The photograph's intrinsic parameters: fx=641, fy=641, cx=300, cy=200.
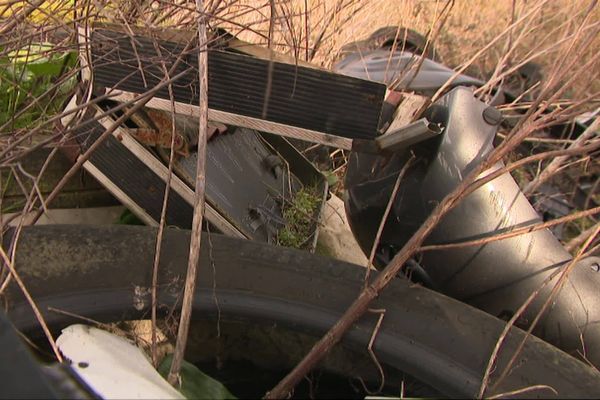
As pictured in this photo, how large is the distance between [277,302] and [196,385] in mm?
260

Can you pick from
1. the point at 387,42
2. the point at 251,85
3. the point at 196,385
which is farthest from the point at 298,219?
the point at 387,42

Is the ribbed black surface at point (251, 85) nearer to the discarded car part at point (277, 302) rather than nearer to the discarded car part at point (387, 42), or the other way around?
the discarded car part at point (277, 302)

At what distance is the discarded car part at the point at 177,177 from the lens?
1.76 m

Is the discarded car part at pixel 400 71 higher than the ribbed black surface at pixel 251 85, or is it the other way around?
the discarded car part at pixel 400 71

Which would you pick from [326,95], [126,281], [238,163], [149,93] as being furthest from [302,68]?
[126,281]

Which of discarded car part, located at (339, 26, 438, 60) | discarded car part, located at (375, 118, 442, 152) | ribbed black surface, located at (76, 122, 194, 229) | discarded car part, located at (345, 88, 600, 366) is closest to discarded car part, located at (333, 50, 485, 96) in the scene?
A: discarded car part, located at (339, 26, 438, 60)

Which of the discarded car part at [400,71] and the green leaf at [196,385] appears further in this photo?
the discarded car part at [400,71]

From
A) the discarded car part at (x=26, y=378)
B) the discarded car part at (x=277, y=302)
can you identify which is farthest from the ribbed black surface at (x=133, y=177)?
the discarded car part at (x=26, y=378)

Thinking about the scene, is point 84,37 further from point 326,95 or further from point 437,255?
point 437,255

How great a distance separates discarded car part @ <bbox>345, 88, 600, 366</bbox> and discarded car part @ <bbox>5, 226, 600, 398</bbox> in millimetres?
367

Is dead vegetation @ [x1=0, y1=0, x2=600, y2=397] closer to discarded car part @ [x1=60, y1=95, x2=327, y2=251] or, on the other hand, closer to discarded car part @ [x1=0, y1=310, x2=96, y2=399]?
discarded car part @ [x1=60, y1=95, x2=327, y2=251]

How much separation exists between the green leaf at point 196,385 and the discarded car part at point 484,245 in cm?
81

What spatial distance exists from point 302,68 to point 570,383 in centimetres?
93

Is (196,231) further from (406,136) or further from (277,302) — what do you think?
(406,136)
